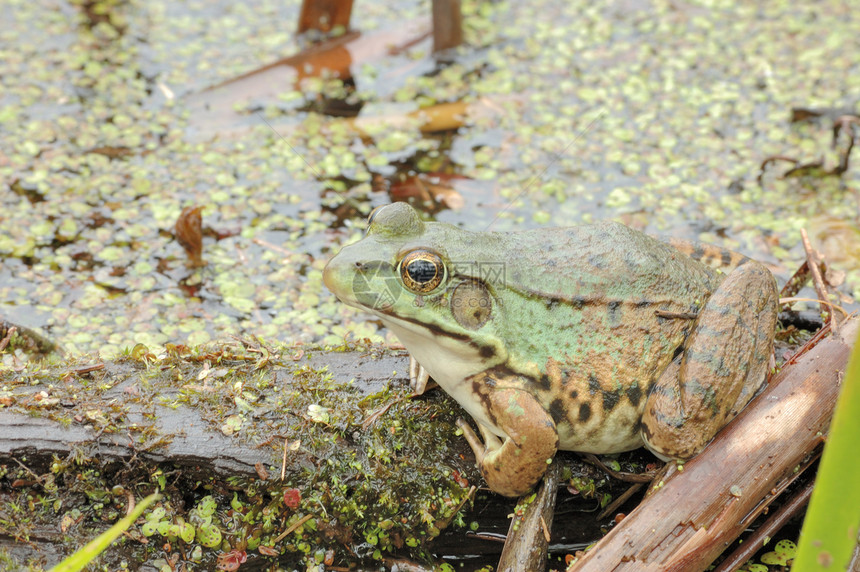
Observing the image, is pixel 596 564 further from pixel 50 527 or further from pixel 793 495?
pixel 50 527

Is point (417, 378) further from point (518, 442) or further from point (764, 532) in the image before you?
point (764, 532)

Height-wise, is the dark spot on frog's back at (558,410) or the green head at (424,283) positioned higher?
the green head at (424,283)

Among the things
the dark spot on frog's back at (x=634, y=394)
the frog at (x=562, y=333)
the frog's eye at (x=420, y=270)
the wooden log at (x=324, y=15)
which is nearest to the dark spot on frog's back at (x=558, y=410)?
the frog at (x=562, y=333)

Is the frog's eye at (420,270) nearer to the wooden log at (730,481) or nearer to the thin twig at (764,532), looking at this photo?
the wooden log at (730,481)

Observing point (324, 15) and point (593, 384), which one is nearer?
point (593, 384)

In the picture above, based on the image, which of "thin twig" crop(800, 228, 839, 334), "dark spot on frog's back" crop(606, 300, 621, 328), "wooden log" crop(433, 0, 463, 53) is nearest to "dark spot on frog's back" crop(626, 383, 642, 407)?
"dark spot on frog's back" crop(606, 300, 621, 328)

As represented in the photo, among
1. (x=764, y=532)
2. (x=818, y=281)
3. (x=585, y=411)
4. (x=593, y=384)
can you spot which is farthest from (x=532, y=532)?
(x=818, y=281)
